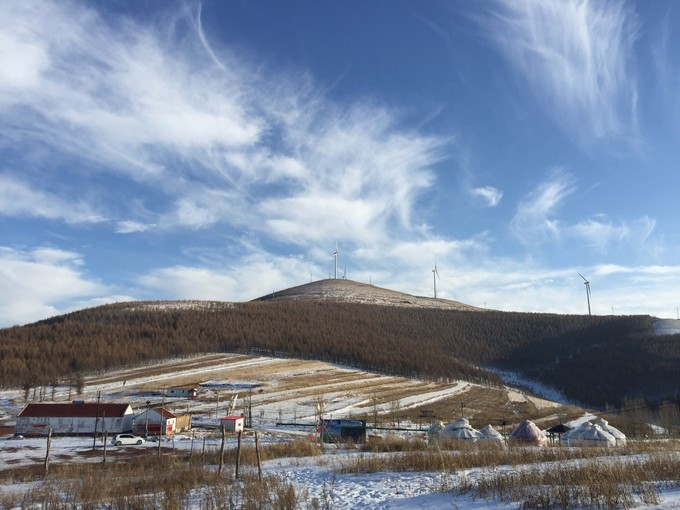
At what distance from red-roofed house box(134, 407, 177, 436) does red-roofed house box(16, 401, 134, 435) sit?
2060 millimetres

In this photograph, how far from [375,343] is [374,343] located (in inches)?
11.5

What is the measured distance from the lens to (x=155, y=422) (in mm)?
60656

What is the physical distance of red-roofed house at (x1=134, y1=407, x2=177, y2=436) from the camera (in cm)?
5872

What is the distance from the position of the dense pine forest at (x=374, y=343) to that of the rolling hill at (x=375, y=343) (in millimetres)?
301

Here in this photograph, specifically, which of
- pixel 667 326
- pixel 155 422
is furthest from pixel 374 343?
pixel 155 422

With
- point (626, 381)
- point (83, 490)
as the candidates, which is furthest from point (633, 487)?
point (626, 381)

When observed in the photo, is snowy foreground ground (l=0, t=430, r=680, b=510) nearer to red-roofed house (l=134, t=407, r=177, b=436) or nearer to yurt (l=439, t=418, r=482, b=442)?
yurt (l=439, t=418, r=482, b=442)

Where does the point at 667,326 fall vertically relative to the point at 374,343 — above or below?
above

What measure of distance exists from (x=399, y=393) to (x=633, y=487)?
86.2m

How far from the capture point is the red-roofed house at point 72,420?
62.1 metres

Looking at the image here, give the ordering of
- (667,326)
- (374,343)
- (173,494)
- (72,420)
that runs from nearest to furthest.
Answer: (173,494), (72,420), (374,343), (667,326)

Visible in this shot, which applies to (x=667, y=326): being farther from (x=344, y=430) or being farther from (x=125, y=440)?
(x=125, y=440)

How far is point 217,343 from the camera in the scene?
130125 millimetres

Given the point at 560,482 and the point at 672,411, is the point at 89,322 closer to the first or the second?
the point at 672,411
